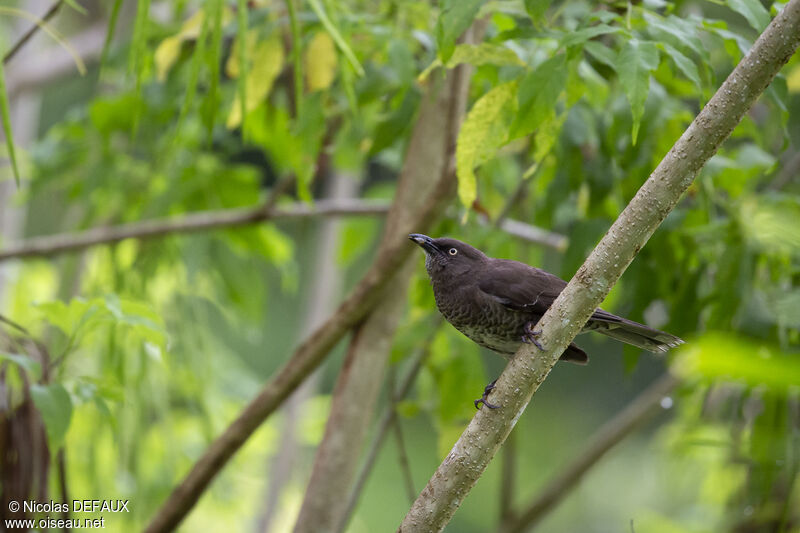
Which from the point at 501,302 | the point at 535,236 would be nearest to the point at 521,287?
the point at 501,302

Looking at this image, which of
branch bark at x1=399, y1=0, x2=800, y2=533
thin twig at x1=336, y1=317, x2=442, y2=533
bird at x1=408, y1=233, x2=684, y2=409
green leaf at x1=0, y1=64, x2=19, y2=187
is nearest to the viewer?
branch bark at x1=399, y1=0, x2=800, y2=533

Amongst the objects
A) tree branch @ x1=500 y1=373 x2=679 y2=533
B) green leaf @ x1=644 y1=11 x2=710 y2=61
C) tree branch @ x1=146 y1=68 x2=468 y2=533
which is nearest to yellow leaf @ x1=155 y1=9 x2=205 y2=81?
tree branch @ x1=146 y1=68 x2=468 y2=533

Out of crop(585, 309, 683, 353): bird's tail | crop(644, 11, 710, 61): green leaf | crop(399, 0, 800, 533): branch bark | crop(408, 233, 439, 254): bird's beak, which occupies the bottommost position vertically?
crop(585, 309, 683, 353): bird's tail

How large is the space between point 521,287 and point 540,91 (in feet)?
1.93

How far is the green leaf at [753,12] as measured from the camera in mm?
1629

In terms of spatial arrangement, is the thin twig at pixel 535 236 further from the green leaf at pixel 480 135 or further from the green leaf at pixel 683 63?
the green leaf at pixel 683 63

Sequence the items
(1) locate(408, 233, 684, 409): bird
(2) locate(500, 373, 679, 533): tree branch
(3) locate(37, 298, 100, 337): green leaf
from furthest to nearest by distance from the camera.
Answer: (2) locate(500, 373, 679, 533): tree branch
(1) locate(408, 233, 684, 409): bird
(3) locate(37, 298, 100, 337): green leaf

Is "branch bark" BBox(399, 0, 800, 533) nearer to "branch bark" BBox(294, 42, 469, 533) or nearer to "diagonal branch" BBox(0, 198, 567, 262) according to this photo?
"branch bark" BBox(294, 42, 469, 533)

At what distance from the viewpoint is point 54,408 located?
1.75 meters

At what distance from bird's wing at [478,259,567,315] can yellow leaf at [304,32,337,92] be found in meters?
0.85

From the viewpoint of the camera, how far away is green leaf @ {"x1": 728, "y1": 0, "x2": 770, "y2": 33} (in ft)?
5.34

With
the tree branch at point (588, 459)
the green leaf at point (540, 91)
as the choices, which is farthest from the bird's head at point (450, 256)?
the tree branch at point (588, 459)

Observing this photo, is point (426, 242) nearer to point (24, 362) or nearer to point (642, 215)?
point (642, 215)

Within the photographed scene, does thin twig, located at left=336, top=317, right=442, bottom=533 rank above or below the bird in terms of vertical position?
below
